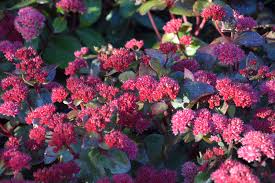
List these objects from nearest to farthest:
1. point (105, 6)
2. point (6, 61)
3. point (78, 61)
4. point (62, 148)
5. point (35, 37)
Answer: point (62, 148)
point (78, 61)
point (6, 61)
point (35, 37)
point (105, 6)

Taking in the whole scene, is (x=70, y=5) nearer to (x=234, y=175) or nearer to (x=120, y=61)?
(x=120, y=61)

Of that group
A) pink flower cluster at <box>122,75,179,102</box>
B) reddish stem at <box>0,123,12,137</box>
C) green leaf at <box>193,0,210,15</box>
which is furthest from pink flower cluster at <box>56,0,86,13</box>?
pink flower cluster at <box>122,75,179,102</box>

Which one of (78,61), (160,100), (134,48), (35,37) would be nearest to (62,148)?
(160,100)

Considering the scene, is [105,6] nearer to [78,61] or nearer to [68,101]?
[78,61]

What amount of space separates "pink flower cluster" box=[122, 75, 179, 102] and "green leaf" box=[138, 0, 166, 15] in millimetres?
1002

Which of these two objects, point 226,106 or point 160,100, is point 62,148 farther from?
point 226,106

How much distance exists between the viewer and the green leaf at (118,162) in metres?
1.55

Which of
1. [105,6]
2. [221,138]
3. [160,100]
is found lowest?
[105,6]

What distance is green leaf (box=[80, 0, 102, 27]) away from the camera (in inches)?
116

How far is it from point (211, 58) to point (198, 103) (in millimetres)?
390

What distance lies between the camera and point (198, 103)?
1874mm

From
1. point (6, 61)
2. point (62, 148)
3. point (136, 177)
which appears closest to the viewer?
Answer: point (62, 148)

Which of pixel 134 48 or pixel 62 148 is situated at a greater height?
pixel 62 148

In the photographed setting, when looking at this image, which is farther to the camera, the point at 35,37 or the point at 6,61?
the point at 35,37
